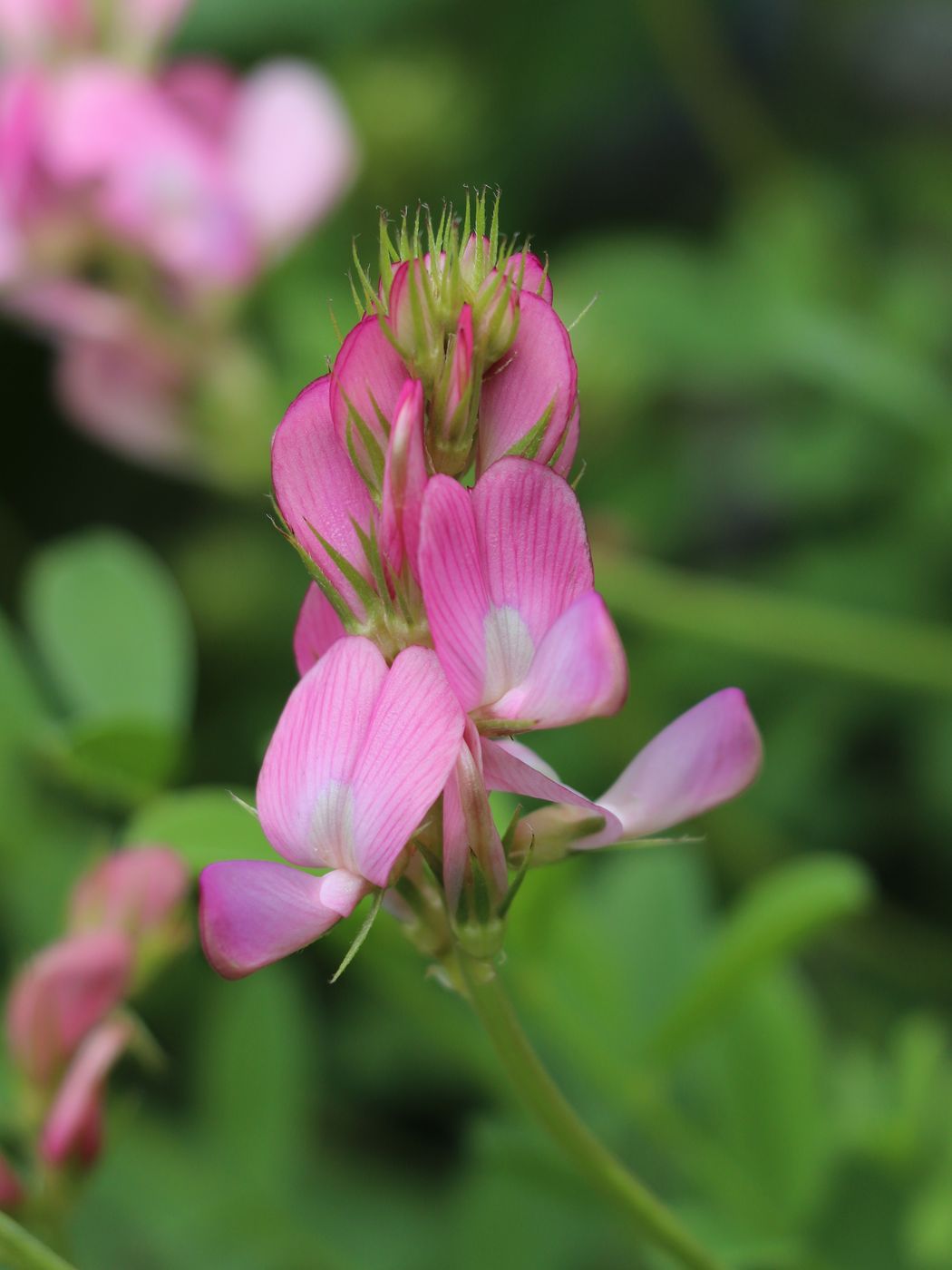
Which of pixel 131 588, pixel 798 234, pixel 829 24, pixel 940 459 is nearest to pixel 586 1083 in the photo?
pixel 131 588

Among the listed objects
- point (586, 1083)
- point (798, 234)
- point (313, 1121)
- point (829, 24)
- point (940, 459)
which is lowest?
point (313, 1121)

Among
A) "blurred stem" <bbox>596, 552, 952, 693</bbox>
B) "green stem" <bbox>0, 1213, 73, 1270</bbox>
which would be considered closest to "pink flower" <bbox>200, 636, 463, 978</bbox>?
"green stem" <bbox>0, 1213, 73, 1270</bbox>

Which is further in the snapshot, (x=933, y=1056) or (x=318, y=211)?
(x=318, y=211)

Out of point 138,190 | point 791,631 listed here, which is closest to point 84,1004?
point 791,631

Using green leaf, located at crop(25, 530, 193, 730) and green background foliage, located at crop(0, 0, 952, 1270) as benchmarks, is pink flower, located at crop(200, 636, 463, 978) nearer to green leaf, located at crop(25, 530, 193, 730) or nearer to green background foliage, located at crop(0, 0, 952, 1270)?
green background foliage, located at crop(0, 0, 952, 1270)

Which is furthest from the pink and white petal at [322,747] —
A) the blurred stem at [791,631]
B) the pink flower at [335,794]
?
the blurred stem at [791,631]

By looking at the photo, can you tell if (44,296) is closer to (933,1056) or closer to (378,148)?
(378,148)
